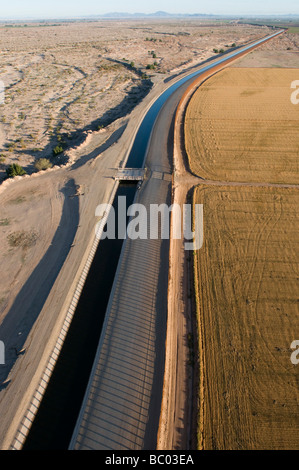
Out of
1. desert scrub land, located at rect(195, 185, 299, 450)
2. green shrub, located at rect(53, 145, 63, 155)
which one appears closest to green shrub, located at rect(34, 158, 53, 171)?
green shrub, located at rect(53, 145, 63, 155)

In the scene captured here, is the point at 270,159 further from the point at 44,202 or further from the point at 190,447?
the point at 190,447

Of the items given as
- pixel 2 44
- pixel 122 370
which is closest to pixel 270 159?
pixel 122 370

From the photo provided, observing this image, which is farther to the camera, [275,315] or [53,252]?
[53,252]

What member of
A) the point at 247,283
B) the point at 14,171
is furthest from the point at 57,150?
the point at 247,283

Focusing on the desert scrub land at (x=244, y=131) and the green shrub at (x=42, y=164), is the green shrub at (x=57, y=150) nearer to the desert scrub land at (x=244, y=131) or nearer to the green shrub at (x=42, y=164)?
the green shrub at (x=42, y=164)

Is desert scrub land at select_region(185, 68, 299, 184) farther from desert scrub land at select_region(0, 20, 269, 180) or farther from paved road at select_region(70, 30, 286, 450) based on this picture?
desert scrub land at select_region(0, 20, 269, 180)

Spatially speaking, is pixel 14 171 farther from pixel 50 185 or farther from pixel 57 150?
pixel 57 150
